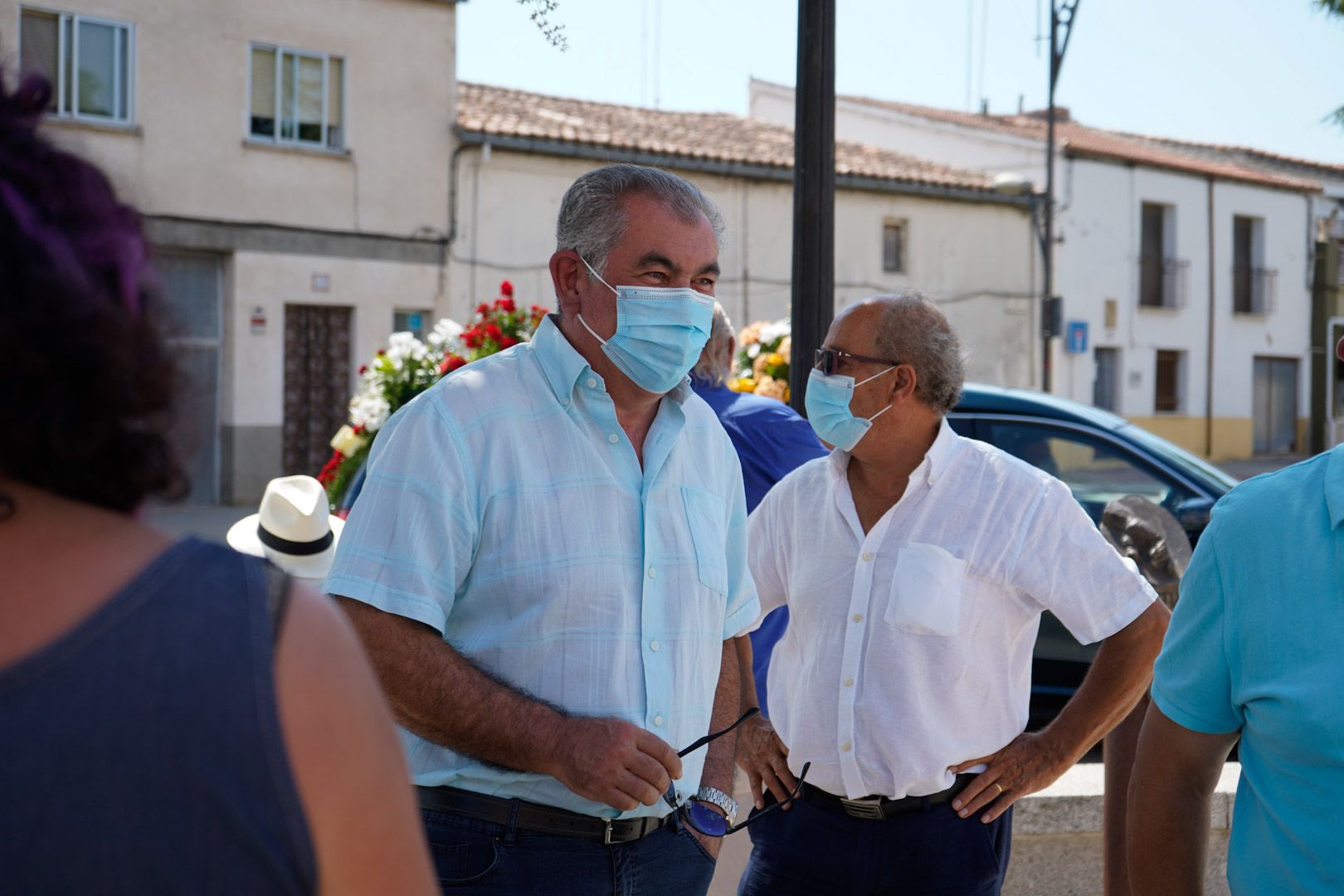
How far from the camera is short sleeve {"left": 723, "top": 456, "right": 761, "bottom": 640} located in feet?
9.11

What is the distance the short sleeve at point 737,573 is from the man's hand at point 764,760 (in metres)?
0.47

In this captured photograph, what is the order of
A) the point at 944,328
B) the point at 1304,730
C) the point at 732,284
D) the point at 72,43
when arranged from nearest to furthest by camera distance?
1. the point at 1304,730
2. the point at 944,328
3. the point at 72,43
4. the point at 732,284

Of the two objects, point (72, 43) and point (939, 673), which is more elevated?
point (72, 43)

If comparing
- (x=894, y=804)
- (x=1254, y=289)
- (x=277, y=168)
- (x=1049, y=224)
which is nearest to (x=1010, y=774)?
(x=894, y=804)

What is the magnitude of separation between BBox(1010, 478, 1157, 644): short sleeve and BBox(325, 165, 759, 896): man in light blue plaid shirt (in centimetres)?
82

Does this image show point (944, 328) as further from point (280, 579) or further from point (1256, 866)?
point (280, 579)

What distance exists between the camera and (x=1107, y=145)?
29844 millimetres

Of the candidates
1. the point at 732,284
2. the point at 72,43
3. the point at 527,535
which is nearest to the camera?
the point at 527,535

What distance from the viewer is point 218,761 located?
3.17 feet

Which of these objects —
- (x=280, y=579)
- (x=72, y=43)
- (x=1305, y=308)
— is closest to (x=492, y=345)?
(x=280, y=579)

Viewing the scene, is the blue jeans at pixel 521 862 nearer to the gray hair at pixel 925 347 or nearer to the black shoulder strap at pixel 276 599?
the black shoulder strap at pixel 276 599

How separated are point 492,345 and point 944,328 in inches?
133

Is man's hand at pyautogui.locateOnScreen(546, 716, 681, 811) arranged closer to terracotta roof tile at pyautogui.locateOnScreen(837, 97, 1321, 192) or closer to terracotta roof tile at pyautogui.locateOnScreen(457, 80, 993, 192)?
terracotta roof tile at pyautogui.locateOnScreen(457, 80, 993, 192)

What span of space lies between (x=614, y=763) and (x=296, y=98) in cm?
1884
